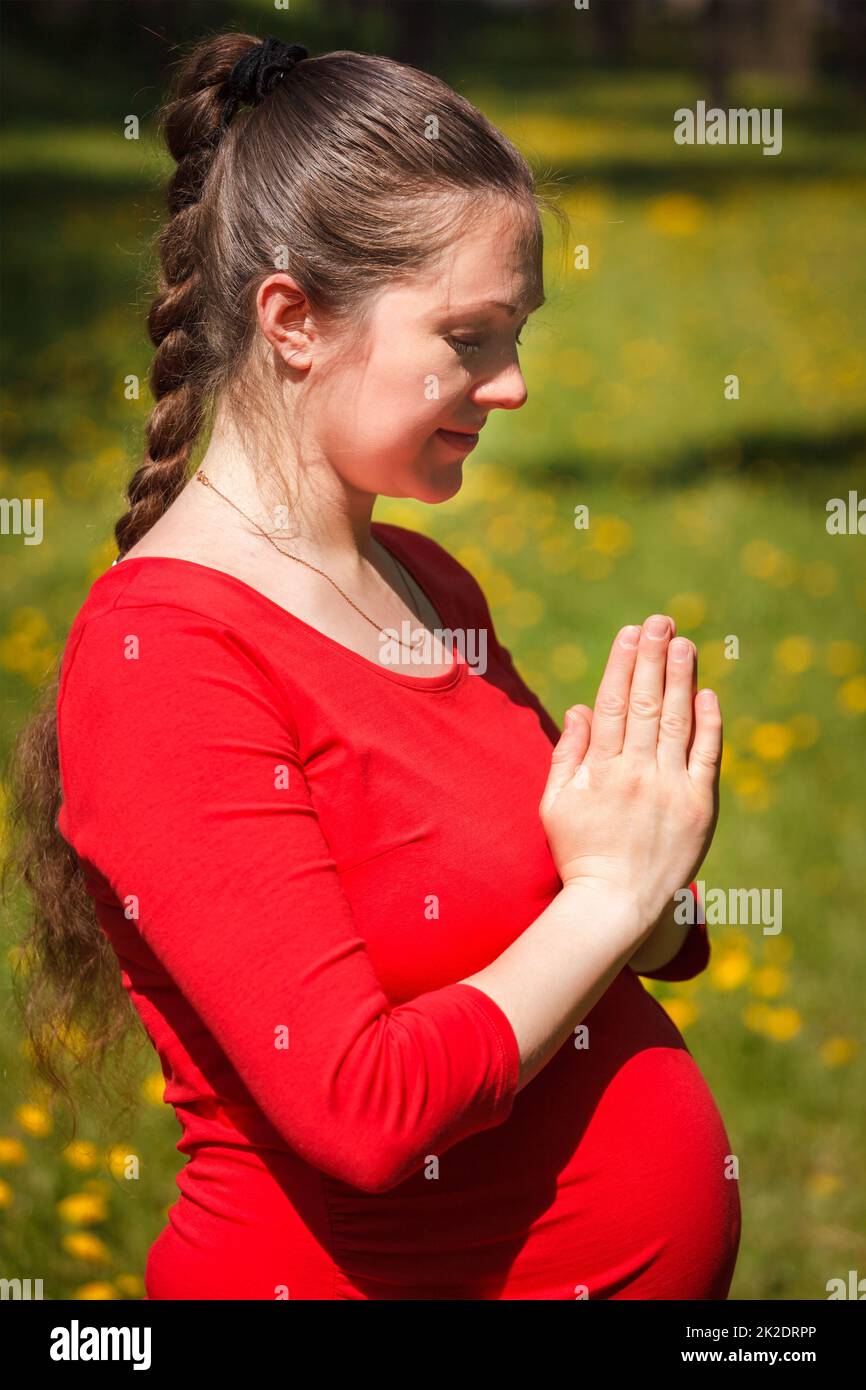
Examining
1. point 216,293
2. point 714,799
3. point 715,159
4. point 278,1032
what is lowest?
point 278,1032

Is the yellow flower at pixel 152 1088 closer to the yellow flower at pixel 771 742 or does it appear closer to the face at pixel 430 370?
the face at pixel 430 370

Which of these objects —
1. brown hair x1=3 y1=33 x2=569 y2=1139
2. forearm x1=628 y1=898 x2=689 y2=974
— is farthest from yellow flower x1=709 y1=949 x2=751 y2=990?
brown hair x1=3 y1=33 x2=569 y2=1139

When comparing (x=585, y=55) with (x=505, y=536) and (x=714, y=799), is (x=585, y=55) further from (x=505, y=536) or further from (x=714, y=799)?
(x=714, y=799)

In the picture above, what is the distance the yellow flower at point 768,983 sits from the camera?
363 centimetres

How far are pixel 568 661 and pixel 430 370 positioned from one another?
3.83 m

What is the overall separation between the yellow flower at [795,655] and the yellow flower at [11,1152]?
334 cm

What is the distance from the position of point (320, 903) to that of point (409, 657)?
460 millimetres

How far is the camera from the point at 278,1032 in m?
1.32

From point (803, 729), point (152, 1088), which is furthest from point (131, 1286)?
point (803, 729)

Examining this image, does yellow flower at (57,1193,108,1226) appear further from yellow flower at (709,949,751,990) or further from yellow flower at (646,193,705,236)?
yellow flower at (646,193,705,236)

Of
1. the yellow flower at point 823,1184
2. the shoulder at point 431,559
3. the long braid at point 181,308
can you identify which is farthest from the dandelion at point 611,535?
the long braid at point 181,308

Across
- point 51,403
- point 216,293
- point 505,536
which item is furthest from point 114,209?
point 216,293

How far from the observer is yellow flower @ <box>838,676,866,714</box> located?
5047 mm

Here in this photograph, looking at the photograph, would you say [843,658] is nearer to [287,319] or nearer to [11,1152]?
[11,1152]
